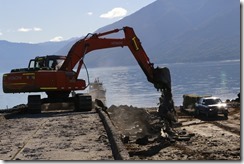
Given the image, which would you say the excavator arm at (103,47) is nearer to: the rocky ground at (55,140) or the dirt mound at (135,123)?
the dirt mound at (135,123)

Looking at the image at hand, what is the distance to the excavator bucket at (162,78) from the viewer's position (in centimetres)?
2395

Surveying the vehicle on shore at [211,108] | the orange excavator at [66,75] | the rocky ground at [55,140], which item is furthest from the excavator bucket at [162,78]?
→ the vehicle on shore at [211,108]

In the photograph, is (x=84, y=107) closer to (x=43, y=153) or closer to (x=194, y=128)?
(x=194, y=128)

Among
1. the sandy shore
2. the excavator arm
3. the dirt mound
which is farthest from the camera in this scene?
the excavator arm

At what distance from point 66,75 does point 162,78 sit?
5.58 m

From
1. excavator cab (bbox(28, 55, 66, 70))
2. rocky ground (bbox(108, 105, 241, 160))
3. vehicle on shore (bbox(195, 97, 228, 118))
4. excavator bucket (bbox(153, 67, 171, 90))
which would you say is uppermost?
excavator cab (bbox(28, 55, 66, 70))

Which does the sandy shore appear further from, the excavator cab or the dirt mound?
the excavator cab

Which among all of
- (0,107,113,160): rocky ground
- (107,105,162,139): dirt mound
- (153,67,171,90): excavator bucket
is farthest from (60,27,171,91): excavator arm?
(0,107,113,160): rocky ground

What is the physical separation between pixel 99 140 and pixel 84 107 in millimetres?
11613

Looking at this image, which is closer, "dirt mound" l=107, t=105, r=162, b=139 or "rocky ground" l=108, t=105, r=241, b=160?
"rocky ground" l=108, t=105, r=241, b=160

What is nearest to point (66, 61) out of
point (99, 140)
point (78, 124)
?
point (78, 124)

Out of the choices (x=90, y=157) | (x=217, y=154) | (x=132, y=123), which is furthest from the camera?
(x=132, y=123)

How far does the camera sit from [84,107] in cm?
2545

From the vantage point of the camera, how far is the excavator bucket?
23953mm
